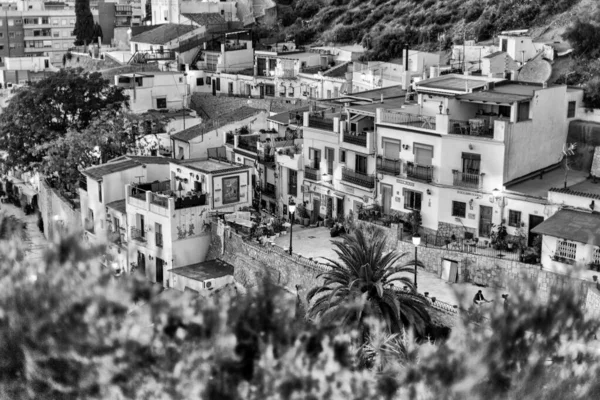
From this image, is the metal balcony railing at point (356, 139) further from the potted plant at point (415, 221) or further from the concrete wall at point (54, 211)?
the concrete wall at point (54, 211)

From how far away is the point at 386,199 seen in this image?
126ft

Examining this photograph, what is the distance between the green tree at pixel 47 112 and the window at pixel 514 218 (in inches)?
1035

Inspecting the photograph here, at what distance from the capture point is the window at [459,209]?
117ft

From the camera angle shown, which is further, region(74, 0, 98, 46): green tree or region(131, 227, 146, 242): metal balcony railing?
region(74, 0, 98, 46): green tree

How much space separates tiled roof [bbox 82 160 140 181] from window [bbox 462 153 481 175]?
51.0 feet

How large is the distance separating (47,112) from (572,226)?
3203 cm

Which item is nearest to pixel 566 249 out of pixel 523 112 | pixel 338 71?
pixel 523 112

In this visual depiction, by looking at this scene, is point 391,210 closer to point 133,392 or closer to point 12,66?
point 133,392

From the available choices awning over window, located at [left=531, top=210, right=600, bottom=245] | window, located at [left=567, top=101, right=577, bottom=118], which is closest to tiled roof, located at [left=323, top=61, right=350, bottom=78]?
window, located at [left=567, top=101, right=577, bottom=118]

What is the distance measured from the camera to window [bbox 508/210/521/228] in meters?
34.1

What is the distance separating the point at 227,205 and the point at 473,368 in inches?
926

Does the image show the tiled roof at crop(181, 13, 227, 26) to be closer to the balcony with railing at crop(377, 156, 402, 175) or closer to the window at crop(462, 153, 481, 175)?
the balcony with railing at crop(377, 156, 402, 175)

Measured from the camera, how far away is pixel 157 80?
2355 inches

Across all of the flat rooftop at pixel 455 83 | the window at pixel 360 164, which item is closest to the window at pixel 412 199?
the window at pixel 360 164
